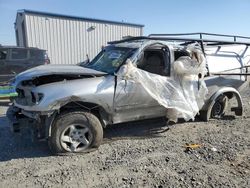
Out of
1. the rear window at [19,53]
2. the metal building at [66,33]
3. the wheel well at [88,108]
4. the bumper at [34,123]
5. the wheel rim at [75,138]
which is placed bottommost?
the wheel rim at [75,138]

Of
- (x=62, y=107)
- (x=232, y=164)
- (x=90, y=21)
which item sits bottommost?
(x=232, y=164)

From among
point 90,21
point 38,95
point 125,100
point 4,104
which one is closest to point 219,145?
point 125,100

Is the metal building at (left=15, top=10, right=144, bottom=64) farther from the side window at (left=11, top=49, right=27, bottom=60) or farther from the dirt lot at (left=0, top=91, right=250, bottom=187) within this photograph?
the dirt lot at (left=0, top=91, right=250, bottom=187)

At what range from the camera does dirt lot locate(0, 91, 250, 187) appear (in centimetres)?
392

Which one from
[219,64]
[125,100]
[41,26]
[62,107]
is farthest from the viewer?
[41,26]

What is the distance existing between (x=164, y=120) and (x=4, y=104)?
16.5 ft

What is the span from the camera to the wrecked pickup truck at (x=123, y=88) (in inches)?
182

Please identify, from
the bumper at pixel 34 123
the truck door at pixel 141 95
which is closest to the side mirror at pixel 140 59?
the truck door at pixel 141 95

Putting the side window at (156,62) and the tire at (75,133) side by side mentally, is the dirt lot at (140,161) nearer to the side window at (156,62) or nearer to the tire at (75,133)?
the tire at (75,133)

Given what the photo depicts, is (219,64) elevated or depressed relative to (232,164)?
elevated

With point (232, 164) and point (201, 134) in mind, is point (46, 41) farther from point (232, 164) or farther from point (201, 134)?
point (232, 164)

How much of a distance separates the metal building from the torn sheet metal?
464 inches

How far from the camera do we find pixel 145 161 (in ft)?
14.9

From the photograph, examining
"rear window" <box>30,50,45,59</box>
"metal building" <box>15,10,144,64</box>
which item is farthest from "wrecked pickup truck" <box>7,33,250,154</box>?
"metal building" <box>15,10,144,64</box>
